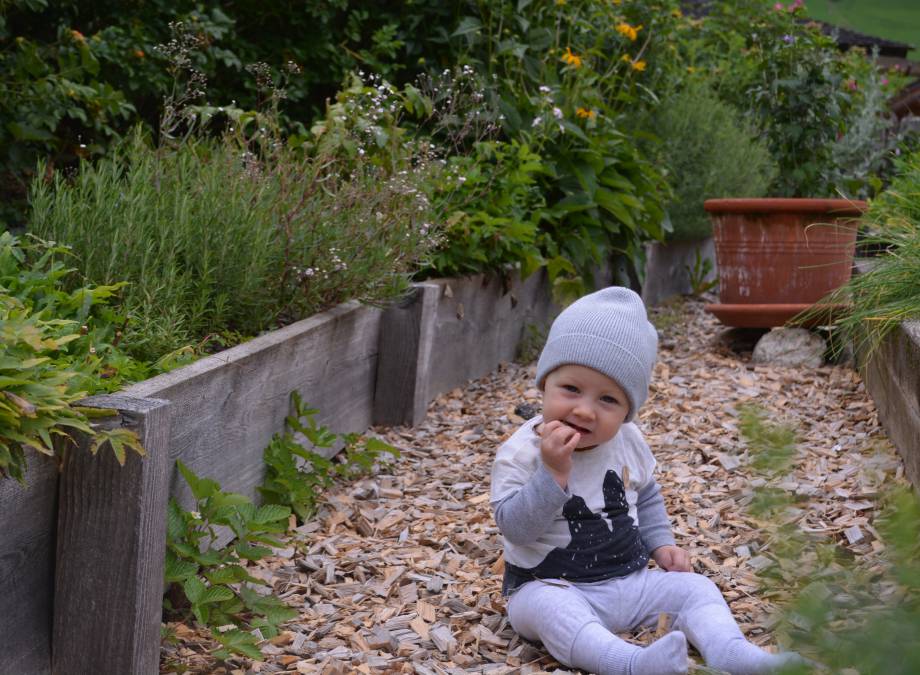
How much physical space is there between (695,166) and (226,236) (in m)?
5.47

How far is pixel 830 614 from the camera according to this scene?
0.63m

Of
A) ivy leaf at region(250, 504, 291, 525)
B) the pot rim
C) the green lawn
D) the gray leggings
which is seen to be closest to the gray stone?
the pot rim

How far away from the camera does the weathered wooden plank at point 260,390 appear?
258 centimetres

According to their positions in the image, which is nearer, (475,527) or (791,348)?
(475,527)

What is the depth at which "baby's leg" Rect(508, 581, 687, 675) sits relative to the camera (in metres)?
2.09

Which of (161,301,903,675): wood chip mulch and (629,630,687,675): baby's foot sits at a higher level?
(161,301,903,675): wood chip mulch

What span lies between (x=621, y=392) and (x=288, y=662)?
968mm

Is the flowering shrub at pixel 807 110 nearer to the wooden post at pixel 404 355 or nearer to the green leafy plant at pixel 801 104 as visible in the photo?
the green leafy plant at pixel 801 104

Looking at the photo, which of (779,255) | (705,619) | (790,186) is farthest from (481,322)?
(790,186)

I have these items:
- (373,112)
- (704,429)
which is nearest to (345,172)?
(373,112)

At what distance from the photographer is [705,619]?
2.33m

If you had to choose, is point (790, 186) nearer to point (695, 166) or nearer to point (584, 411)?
point (695, 166)

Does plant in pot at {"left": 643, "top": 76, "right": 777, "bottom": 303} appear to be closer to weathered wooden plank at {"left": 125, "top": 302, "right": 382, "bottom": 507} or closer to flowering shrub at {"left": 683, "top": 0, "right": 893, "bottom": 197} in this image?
flowering shrub at {"left": 683, "top": 0, "right": 893, "bottom": 197}

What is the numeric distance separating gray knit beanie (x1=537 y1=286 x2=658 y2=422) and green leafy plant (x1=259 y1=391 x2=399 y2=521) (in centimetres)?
94
